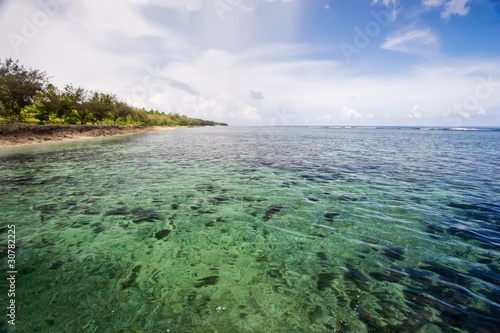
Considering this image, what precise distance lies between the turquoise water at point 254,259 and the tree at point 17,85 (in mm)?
62935

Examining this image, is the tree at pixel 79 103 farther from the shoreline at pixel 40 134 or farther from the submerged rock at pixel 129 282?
the submerged rock at pixel 129 282

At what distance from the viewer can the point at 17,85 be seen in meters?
52.8

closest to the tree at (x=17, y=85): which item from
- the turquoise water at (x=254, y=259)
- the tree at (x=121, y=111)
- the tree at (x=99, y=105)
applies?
the tree at (x=99, y=105)

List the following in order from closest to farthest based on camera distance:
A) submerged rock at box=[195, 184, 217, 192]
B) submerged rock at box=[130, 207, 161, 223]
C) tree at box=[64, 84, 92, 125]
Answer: submerged rock at box=[130, 207, 161, 223] → submerged rock at box=[195, 184, 217, 192] → tree at box=[64, 84, 92, 125]

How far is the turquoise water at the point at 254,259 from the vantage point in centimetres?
425

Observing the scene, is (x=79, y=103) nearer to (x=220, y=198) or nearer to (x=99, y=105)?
(x=99, y=105)

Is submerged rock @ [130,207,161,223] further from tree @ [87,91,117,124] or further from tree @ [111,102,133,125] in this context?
tree @ [111,102,133,125]

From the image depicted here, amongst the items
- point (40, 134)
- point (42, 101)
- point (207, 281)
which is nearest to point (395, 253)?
point (207, 281)

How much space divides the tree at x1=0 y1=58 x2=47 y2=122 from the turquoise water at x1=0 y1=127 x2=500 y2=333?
62935mm

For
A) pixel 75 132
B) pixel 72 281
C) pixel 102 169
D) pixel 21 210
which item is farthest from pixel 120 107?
pixel 72 281

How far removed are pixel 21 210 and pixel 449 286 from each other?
15887 mm

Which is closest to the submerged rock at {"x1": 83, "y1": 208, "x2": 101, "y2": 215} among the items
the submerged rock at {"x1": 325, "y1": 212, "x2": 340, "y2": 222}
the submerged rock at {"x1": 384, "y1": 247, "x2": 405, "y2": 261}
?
the submerged rock at {"x1": 325, "y1": 212, "x2": 340, "y2": 222}

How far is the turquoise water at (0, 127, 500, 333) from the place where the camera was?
13.9ft

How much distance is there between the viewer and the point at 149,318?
4211 millimetres
